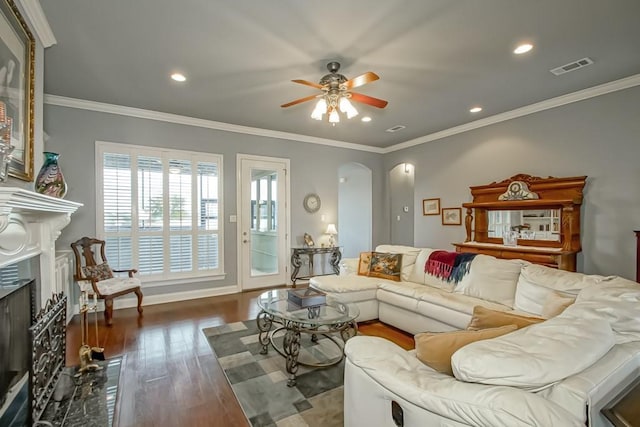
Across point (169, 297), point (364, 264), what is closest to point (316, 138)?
point (364, 264)

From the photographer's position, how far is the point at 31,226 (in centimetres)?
224

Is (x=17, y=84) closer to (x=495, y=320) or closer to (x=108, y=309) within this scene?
(x=108, y=309)

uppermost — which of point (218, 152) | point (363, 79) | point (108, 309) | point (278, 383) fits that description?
point (363, 79)

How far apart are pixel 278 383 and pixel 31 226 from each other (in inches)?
86.0

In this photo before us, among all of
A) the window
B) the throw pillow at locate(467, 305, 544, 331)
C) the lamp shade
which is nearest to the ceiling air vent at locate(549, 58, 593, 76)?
the throw pillow at locate(467, 305, 544, 331)

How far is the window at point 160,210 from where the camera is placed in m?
4.24

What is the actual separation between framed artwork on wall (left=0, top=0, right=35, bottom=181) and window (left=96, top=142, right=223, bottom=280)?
214 cm

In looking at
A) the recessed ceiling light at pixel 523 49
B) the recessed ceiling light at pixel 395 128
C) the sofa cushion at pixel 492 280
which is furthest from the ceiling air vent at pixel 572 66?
the recessed ceiling light at pixel 395 128

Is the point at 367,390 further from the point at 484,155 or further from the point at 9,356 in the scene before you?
the point at 484,155

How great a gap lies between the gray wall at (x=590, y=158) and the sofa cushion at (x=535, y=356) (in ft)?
10.7

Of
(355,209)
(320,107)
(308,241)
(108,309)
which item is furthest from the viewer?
(355,209)

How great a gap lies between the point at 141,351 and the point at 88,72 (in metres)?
2.93

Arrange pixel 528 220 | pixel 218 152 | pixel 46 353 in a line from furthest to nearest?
pixel 218 152, pixel 528 220, pixel 46 353

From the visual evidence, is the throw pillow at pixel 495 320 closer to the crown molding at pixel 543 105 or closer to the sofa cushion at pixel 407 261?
the sofa cushion at pixel 407 261
